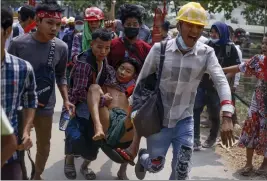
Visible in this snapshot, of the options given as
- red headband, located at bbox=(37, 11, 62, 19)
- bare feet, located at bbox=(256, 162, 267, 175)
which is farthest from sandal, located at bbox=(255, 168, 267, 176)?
red headband, located at bbox=(37, 11, 62, 19)

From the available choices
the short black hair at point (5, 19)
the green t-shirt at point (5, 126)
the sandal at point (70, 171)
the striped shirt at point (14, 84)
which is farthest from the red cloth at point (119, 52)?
the green t-shirt at point (5, 126)

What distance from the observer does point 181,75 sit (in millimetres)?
4066

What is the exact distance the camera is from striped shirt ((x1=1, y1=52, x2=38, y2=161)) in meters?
2.97

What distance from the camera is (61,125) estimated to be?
5480mm

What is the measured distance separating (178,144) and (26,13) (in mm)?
A: 3459

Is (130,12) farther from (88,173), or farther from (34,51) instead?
(88,173)

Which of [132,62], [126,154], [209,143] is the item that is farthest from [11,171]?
[209,143]

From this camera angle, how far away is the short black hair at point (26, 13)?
6.63 m

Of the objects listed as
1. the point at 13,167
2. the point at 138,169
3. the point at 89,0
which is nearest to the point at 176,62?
the point at 138,169

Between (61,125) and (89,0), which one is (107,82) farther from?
(89,0)

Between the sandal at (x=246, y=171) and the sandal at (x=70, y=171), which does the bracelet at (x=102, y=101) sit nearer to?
the sandal at (x=70, y=171)

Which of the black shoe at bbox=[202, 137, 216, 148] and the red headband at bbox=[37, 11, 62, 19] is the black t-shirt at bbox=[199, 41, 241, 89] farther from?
the red headband at bbox=[37, 11, 62, 19]

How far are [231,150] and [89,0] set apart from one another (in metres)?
33.8

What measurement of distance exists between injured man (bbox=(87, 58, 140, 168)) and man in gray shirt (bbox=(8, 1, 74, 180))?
0.90 ft
